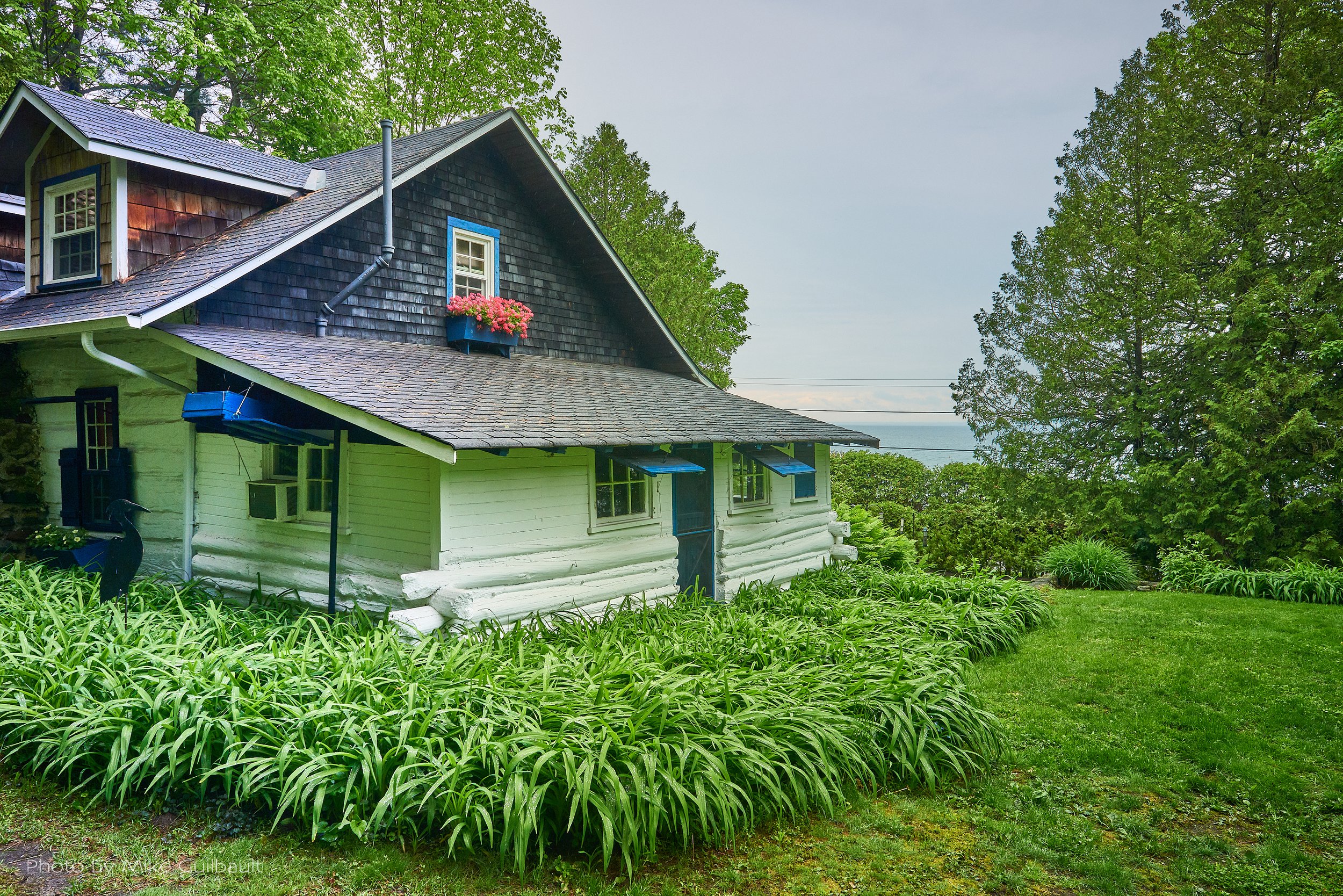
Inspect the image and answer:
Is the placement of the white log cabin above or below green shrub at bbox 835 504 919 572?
above

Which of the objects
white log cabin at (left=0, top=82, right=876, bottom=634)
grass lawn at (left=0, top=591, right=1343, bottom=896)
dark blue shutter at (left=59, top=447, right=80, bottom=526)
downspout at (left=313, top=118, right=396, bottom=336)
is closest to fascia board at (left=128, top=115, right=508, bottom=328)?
white log cabin at (left=0, top=82, right=876, bottom=634)

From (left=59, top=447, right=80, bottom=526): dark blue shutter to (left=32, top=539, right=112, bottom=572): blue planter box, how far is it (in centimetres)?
44

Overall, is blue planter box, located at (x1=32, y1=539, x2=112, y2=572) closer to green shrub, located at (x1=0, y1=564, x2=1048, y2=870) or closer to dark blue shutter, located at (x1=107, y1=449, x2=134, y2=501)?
dark blue shutter, located at (x1=107, y1=449, x2=134, y2=501)

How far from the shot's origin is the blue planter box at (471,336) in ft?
32.3

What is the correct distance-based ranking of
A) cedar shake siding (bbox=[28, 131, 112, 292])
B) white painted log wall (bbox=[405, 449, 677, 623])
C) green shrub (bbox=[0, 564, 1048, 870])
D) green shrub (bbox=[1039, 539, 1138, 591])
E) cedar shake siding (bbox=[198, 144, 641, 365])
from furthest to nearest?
green shrub (bbox=[1039, 539, 1138, 591]) < cedar shake siding (bbox=[28, 131, 112, 292]) < cedar shake siding (bbox=[198, 144, 641, 365]) < white painted log wall (bbox=[405, 449, 677, 623]) < green shrub (bbox=[0, 564, 1048, 870])

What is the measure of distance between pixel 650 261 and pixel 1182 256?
1211 centimetres

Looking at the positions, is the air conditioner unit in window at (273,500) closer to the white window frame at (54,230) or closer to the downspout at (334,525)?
the downspout at (334,525)

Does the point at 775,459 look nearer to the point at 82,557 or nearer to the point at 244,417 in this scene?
the point at 244,417

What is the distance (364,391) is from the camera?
21.5ft

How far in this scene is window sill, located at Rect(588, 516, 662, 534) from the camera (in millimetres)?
8242

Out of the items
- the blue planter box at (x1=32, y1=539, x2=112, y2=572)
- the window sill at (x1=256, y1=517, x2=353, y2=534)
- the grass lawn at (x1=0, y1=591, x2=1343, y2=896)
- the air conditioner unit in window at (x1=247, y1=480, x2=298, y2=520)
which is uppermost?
the air conditioner unit in window at (x1=247, y1=480, x2=298, y2=520)

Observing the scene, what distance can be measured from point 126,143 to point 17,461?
15.8 ft

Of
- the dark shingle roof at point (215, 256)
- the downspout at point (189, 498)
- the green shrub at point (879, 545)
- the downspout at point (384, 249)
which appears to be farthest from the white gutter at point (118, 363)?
the green shrub at point (879, 545)

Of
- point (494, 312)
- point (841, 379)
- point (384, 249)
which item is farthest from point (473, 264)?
point (841, 379)
